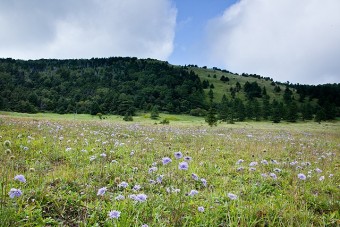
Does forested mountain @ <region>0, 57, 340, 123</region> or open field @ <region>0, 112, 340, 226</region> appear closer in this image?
open field @ <region>0, 112, 340, 226</region>

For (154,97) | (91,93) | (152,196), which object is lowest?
(152,196)

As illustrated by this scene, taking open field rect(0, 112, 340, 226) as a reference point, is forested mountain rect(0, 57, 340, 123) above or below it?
above

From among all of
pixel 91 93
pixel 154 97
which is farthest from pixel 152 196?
pixel 91 93

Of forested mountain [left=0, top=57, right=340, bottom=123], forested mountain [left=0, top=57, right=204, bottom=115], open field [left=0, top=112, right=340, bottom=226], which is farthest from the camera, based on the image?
forested mountain [left=0, top=57, right=204, bottom=115]

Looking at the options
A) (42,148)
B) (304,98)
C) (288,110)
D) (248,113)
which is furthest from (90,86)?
(42,148)

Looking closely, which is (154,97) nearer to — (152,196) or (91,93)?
(91,93)

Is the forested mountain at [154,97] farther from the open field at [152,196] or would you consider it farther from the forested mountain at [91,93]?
the open field at [152,196]

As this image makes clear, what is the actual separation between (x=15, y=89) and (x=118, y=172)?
506 feet

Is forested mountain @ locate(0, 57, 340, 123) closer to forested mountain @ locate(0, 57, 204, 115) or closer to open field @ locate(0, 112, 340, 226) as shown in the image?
forested mountain @ locate(0, 57, 204, 115)

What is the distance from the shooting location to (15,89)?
13750 centimetres

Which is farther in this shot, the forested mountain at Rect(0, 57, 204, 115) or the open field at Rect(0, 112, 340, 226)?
the forested mountain at Rect(0, 57, 204, 115)

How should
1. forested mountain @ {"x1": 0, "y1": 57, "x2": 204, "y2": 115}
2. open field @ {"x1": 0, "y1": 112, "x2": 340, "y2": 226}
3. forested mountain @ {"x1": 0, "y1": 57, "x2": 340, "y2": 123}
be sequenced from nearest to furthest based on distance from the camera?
open field @ {"x1": 0, "y1": 112, "x2": 340, "y2": 226} < forested mountain @ {"x1": 0, "y1": 57, "x2": 340, "y2": 123} < forested mountain @ {"x1": 0, "y1": 57, "x2": 204, "y2": 115}

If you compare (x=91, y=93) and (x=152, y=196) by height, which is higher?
(x=91, y=93)

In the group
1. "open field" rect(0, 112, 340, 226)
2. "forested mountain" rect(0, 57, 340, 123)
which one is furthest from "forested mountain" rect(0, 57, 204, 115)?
"open field" rect(0, 112, 340, 226)
